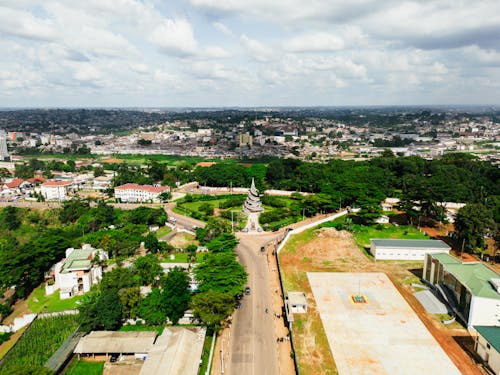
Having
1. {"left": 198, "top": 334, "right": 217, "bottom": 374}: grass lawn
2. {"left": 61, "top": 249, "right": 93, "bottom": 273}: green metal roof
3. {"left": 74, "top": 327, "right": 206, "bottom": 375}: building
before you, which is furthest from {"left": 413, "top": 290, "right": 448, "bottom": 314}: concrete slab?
{"left": 61, "top": 249, "right": 93, "bottom": 273}: green metal roof

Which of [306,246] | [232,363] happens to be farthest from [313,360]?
[306,246]

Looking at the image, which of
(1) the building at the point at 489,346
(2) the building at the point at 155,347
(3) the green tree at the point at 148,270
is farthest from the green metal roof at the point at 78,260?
(1) the building at the point at 489,346

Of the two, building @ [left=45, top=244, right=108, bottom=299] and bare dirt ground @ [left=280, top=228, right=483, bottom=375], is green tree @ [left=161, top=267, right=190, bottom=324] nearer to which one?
bare dirt ground @ [left=280, top=228, right=483, bottom=375]

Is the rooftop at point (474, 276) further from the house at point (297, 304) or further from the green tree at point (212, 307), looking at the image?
the green tree at point (212, 307)

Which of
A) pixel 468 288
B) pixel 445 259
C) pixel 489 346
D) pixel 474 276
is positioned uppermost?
Result: pixel 474 276

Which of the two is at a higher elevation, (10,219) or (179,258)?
(179,258)

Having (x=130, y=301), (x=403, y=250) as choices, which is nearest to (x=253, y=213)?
(x=403, y=250)

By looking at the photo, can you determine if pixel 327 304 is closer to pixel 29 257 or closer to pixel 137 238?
pixel 137 238

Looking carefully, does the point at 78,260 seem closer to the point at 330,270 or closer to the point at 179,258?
the point at 179,258
